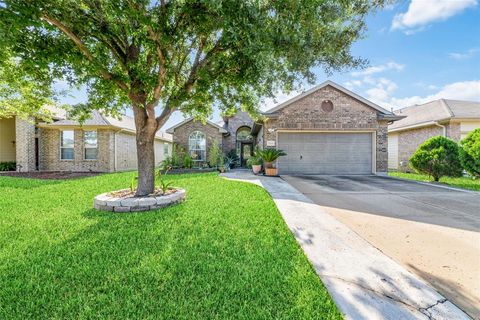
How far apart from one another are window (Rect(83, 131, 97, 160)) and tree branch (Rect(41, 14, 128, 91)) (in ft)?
36.7

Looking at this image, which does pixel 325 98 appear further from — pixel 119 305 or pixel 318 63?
pixel 119 305

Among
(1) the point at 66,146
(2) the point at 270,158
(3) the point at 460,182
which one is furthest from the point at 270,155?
(1) the point at 66,146

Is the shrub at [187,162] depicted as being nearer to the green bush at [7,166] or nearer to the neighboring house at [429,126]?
the green bush at [7,166]

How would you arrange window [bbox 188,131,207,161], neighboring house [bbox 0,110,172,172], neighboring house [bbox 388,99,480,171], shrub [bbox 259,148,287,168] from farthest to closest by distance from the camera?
window [bbox 188,131,207,161]
neighboring house [bbox 0,110,172,172]
neighboring house [bbox 388,99,480,171]
shrub [bbox 259,148,287,168]

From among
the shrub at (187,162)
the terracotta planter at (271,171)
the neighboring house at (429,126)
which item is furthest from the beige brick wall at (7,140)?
the neighboring house at (429,126)

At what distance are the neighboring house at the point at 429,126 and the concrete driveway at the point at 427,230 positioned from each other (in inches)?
321

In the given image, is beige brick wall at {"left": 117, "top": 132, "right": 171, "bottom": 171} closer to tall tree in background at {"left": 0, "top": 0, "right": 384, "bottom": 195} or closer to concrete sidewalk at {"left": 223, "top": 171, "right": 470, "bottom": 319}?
tall tree in background at {"left": 0, "top": 0, "right": 384, "bottom": 195}

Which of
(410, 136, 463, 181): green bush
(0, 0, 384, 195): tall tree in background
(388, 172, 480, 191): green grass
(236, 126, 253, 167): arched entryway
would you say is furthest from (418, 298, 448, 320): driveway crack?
(236, 126, 253, 167): arched entryway

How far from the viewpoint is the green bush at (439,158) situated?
9500mm

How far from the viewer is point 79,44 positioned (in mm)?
4602

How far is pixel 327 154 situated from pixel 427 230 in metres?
9.10

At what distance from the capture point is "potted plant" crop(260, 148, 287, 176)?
1149cm

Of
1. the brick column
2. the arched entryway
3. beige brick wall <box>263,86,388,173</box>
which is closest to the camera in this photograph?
beige brick wall <box>263,86,388,173</box>

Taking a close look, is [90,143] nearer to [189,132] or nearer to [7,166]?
[7,166]
